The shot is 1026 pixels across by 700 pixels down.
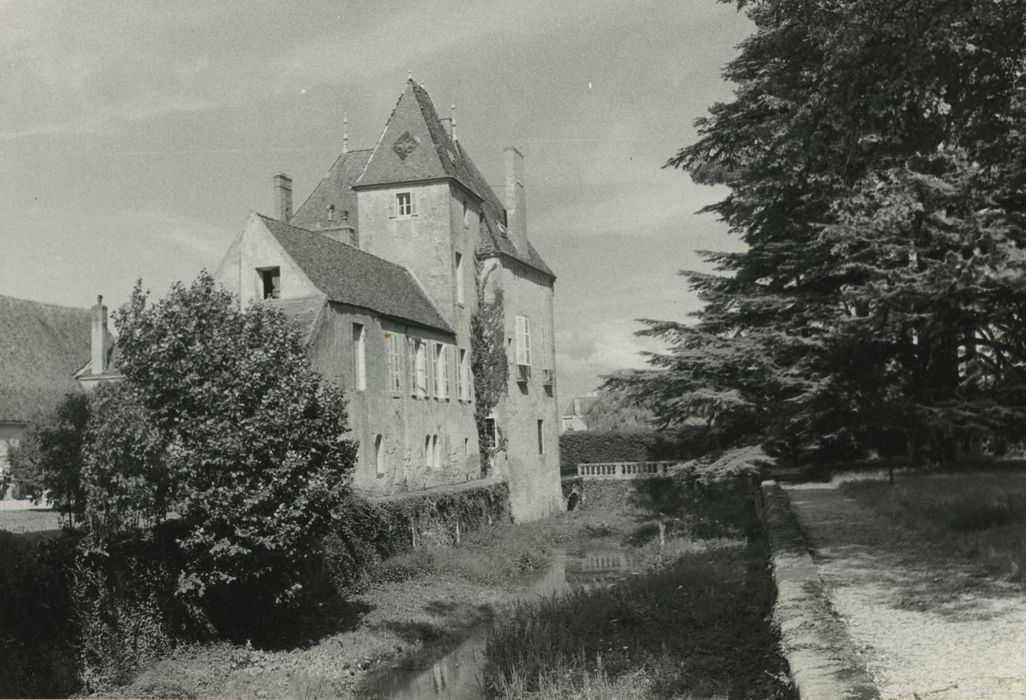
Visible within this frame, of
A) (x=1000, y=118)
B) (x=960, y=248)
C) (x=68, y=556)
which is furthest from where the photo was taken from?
(x=960, y=248)

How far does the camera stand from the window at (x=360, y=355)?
966 inches

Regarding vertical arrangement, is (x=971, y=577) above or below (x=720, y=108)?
below

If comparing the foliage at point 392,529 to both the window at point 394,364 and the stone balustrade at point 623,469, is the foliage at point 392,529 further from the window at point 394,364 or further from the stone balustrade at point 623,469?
the stone balustrade at point 623,469

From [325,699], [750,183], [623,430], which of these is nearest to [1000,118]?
[750,183]

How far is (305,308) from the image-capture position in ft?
75.2

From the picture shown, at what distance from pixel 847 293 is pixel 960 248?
2.28 meters

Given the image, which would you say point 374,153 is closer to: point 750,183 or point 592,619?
point 750,183

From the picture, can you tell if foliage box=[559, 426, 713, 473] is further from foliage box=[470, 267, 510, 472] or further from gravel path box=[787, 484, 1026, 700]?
gravel path box=[787, 484, 1026, 700]

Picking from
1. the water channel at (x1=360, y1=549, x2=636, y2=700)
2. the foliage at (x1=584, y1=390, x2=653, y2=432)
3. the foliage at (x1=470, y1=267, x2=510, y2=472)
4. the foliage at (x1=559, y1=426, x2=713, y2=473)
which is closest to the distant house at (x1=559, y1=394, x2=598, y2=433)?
the foliage at (x1=584, y1=390, x2=653, y2=432)

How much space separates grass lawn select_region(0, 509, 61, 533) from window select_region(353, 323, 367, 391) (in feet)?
25.8

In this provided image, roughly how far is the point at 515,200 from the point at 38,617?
26.4 metres

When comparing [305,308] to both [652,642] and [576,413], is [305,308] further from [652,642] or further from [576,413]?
[576,413]

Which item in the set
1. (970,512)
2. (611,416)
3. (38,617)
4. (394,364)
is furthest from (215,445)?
(611,416)

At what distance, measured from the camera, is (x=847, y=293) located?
1931 centimetres
